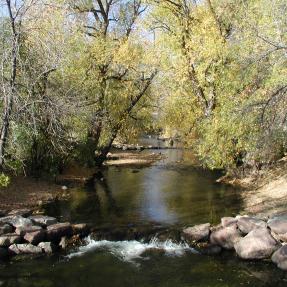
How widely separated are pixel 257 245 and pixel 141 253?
3.62 meters

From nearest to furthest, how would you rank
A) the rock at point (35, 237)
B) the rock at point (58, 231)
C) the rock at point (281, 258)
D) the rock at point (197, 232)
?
the rock at point (281, 258)
the rock at point (35, 237)
the rock at point (197, 232)
the rock at point (58, 231)

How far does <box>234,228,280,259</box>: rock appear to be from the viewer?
13641mm

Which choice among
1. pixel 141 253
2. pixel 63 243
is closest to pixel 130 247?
pixel 141 253

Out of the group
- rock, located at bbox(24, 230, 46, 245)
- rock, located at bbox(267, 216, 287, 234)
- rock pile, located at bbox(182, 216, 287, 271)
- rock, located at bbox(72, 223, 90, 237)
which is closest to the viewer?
rock pile, located at bbox(182, 216, 287, 271)

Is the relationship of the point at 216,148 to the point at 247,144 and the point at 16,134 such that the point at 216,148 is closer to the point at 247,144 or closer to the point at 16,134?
the point at 247,144

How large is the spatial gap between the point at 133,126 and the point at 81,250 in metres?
20.3

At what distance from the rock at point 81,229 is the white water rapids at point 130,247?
1.26 feet

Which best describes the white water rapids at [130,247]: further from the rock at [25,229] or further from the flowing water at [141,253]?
the rock at [25,229]

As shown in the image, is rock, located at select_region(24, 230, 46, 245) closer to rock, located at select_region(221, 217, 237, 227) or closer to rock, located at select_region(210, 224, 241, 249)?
rock, located at select_region(210, 224, 241, 249)

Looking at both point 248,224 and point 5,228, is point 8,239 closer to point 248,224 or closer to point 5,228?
point 5,228

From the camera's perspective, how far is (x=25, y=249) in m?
14.7

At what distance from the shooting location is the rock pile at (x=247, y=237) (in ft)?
44.7

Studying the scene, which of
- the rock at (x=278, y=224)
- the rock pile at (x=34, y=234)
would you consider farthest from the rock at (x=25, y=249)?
the rock at (x=278, y=224)

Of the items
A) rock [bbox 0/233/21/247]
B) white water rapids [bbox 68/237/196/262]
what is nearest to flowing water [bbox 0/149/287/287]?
white water rapids [bbox 68/237/196/262]
